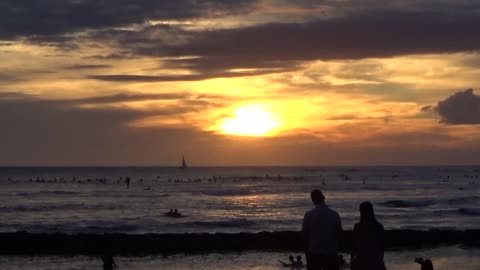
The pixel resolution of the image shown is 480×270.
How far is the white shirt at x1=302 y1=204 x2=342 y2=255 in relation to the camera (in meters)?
10.7

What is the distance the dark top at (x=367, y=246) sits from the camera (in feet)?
33.2

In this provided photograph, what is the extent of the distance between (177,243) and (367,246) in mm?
22793

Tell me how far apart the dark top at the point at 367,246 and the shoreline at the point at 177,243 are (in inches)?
787

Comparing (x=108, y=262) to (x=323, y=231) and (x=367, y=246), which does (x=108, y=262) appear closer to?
(x=323, y=231)

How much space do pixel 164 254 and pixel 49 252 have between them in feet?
15.3

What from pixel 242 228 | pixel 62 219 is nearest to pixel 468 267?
pixel 242 228

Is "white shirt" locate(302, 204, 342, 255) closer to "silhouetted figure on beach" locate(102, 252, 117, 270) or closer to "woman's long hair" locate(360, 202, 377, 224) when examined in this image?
"woman's long hair" locate(360, 202, 377, 224)

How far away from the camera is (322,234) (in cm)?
Answer: 1069

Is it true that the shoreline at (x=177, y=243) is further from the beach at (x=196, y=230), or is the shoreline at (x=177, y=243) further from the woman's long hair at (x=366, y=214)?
the woman's long hair at (x=366, y=214)

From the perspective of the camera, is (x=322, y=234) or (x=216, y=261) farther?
(x=216, y=261)

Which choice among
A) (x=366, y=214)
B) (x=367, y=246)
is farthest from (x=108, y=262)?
(x=366, y=214)

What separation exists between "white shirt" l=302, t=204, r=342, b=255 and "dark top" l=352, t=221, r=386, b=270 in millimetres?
574

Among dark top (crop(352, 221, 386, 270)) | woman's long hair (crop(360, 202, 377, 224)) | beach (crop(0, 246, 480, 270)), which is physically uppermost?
woman's long hair (crop(360, 202, 377, 224))

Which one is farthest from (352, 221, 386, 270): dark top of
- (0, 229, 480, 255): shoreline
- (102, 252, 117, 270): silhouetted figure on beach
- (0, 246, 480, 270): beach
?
(0, 229, 480, 255): shoreline
